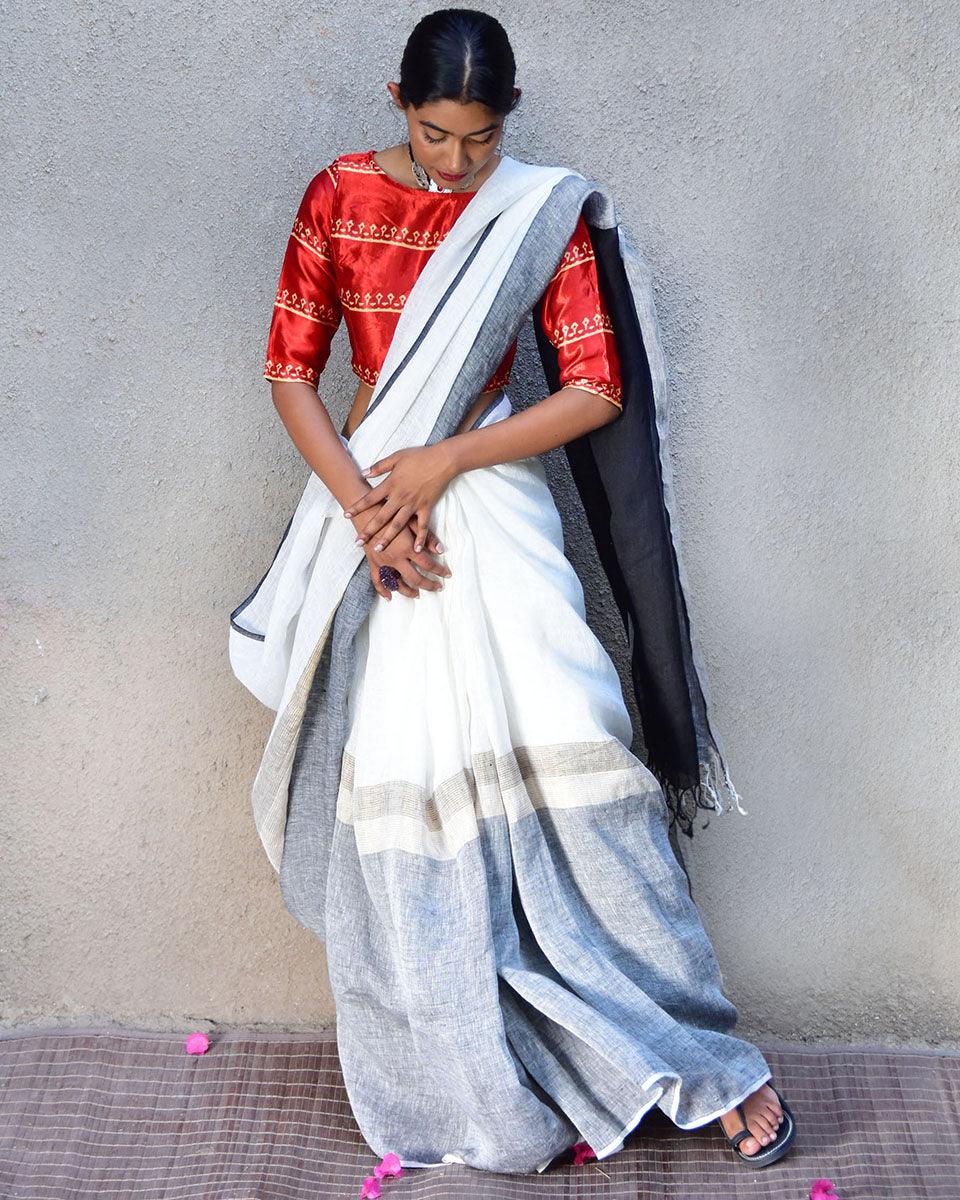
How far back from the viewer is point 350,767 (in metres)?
2.07

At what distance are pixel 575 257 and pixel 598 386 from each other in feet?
0.72

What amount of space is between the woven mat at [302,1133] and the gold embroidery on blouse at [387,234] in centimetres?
151

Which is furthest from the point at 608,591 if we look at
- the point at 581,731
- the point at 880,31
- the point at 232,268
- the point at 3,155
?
the point at 3,155

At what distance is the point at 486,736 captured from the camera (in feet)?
6.45

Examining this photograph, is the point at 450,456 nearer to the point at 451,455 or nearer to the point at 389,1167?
the point at 451,455

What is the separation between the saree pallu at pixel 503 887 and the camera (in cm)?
192

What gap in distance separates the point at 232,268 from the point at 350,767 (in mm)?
997

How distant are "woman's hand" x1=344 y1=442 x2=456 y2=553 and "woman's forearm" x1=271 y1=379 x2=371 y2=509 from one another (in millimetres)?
35

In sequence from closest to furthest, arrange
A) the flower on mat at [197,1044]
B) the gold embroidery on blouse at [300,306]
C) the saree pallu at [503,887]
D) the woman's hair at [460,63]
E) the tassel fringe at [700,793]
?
the woman's hair at [460,63] < the saree pallu at [503,887] < the gold embroidery on blouse at [300,306] < the tassel fringe at [700,793] < the flower on mat at [197,1044]

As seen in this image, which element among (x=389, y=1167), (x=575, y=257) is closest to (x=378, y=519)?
(x=575, y=257)

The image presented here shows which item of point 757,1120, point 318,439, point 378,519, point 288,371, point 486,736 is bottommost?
point 757,1120

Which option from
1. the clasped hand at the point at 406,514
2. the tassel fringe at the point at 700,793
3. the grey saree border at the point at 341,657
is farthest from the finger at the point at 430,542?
the tassel fringe at the point at 700,793

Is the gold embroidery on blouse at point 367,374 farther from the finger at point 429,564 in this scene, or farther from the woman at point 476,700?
the finger at point 429,564

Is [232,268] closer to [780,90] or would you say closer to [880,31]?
[780,90]
